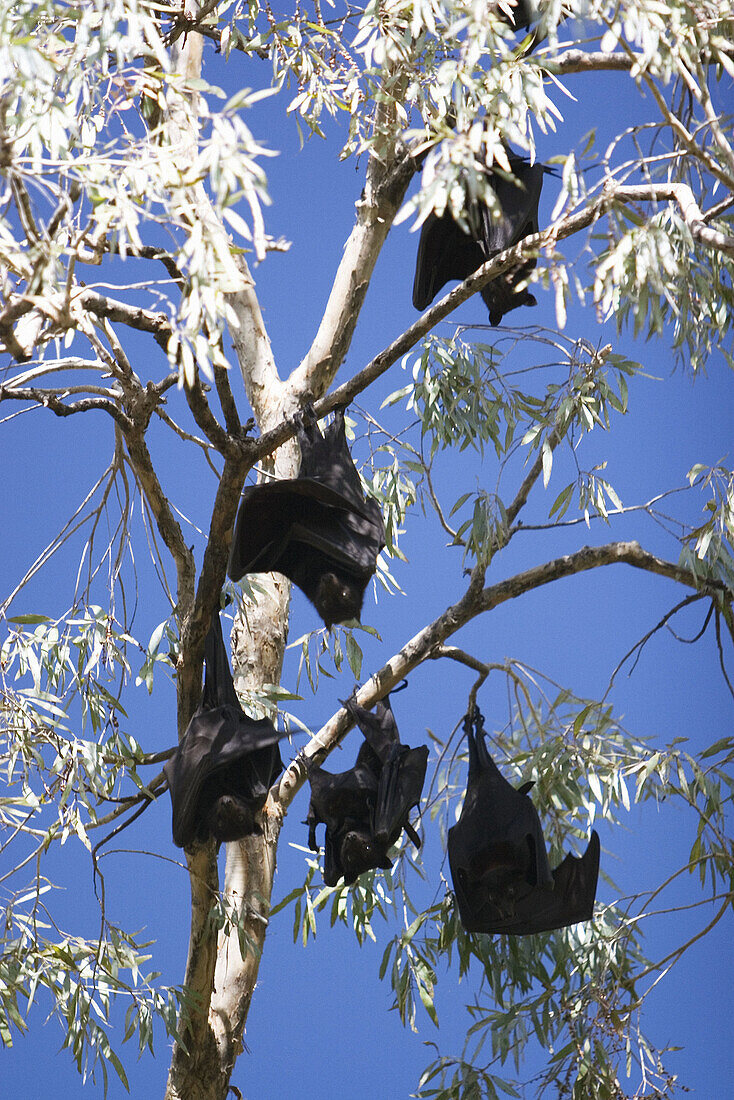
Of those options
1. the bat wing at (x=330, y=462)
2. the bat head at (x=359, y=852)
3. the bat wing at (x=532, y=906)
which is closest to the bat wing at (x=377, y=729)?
the bat head at (x=359, y=852)

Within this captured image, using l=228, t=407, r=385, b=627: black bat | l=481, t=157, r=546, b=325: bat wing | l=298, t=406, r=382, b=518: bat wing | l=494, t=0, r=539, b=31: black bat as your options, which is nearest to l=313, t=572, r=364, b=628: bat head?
l=228, t=407, r=385, b=627: black bat

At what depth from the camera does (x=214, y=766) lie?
361 cm

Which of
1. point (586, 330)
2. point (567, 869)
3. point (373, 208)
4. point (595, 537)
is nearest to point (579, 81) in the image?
point (586, 330)

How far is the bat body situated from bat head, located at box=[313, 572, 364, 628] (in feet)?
1.26

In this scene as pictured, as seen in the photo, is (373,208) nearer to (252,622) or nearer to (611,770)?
(252,622)

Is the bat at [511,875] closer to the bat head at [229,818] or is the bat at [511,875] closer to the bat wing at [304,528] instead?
the bat head at [229,818]

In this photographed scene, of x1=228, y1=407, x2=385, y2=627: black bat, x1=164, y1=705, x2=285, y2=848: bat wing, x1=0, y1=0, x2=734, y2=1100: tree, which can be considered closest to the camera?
x1=0, y1=0, x2=734, y2=1100: tree

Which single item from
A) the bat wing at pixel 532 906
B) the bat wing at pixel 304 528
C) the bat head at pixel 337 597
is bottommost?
the bat wing at pixel 532 906

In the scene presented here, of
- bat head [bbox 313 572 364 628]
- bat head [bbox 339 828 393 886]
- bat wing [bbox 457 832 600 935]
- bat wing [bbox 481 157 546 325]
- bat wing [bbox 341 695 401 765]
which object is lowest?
bat wing [bbox 457 832 600 935]

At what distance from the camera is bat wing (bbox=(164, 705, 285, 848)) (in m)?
3.62

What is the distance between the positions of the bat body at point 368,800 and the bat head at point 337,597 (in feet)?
1.26

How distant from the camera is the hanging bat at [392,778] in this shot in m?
3.94

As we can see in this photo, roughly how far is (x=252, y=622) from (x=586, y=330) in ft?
20.6

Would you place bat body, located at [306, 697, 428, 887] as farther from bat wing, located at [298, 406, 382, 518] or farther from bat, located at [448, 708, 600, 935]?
bat wing, located at [298, 406, 382, 518]
